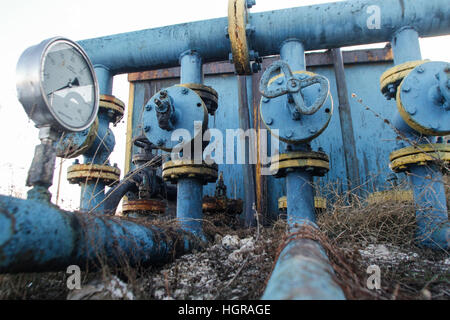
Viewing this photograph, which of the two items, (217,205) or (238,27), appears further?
(217,205)

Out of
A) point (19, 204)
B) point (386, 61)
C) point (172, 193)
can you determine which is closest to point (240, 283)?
point (19, 204)

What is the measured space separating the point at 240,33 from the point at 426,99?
4.14 feet

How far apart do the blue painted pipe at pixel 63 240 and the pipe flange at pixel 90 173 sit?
52.5 inches

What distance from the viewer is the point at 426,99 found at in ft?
6.22

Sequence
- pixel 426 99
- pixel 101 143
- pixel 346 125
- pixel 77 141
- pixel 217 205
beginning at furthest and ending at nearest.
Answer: pixel 346 125
pixel 217 205
pixel 101 143
pixel 77 141
pixel 426 99

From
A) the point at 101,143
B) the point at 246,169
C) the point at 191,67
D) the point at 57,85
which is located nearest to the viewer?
the point at 57,85

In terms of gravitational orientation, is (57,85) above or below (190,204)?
above

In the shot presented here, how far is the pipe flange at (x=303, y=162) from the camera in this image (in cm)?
211

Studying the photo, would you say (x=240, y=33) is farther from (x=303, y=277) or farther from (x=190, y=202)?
(x=303, y=277)

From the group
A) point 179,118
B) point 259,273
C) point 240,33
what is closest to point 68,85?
point 179,118

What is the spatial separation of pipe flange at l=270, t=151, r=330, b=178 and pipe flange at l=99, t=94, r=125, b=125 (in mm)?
1509

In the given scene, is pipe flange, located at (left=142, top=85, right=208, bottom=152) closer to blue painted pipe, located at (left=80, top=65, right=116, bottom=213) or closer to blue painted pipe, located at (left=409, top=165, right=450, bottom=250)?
blue painted pipe, located at (left=80, top=65, right=116, bottom=213)

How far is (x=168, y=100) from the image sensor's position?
6.87 ft
